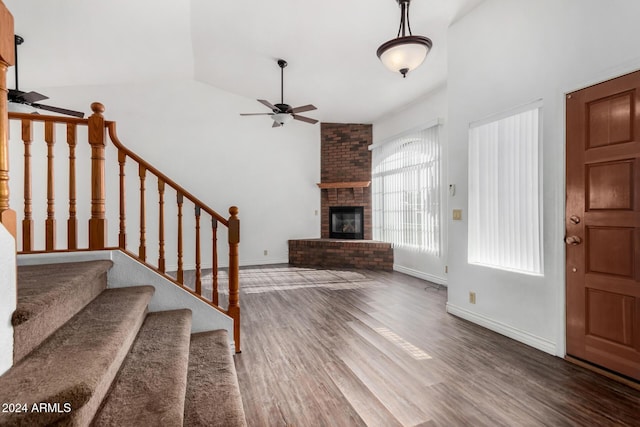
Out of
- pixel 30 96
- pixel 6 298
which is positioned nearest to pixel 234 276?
pixel 6 298

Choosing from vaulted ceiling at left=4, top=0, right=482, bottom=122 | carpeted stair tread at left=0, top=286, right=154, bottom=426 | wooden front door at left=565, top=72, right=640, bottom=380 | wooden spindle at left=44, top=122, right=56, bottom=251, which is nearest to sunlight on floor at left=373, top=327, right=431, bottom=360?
wooden front door at left=565, top=72, right=640, bottom=380

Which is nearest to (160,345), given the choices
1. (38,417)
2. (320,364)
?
(38,417)

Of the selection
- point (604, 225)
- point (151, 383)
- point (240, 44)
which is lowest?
point (151, 383)

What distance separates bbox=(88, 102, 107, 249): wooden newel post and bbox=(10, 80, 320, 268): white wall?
3954 mm

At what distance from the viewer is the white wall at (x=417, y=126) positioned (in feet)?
17.0

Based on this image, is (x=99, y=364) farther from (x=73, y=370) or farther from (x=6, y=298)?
(x=6, y=298)

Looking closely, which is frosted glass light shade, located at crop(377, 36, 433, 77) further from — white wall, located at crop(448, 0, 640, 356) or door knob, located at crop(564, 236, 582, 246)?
door knob, located at crop(564, 236, 582, 246)

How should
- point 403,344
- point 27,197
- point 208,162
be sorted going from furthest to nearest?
point 208,162
point 403,344
point 27,197

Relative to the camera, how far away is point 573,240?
2.52 m

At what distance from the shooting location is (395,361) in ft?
→ 8.37

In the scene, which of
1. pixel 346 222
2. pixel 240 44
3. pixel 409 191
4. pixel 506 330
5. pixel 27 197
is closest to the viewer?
pixel 27 197

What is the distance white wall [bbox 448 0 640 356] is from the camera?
2355 mm

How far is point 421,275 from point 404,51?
408cm

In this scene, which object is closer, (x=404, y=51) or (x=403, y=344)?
(x=404, y=51)
